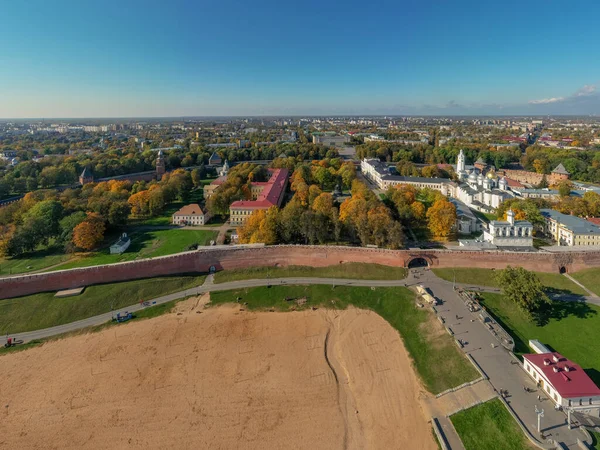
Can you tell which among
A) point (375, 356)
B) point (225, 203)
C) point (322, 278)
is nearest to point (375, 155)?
point (225, 203)

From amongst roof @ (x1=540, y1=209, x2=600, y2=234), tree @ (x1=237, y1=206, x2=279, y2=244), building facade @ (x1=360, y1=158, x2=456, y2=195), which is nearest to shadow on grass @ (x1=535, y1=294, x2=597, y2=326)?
roof @ (x1=540, y1=209, x2=600, y2=234)

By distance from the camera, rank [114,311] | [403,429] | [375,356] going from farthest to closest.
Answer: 1. [114,311]
2. [375,356]
3. [403,429]

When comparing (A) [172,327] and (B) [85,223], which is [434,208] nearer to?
(A) [172,327]

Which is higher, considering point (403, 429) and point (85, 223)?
point (85, 223)

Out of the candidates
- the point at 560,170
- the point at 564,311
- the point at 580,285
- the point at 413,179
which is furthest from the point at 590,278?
the point at 560,170

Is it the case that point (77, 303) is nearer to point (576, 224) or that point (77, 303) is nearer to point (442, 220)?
point (442, 220)
